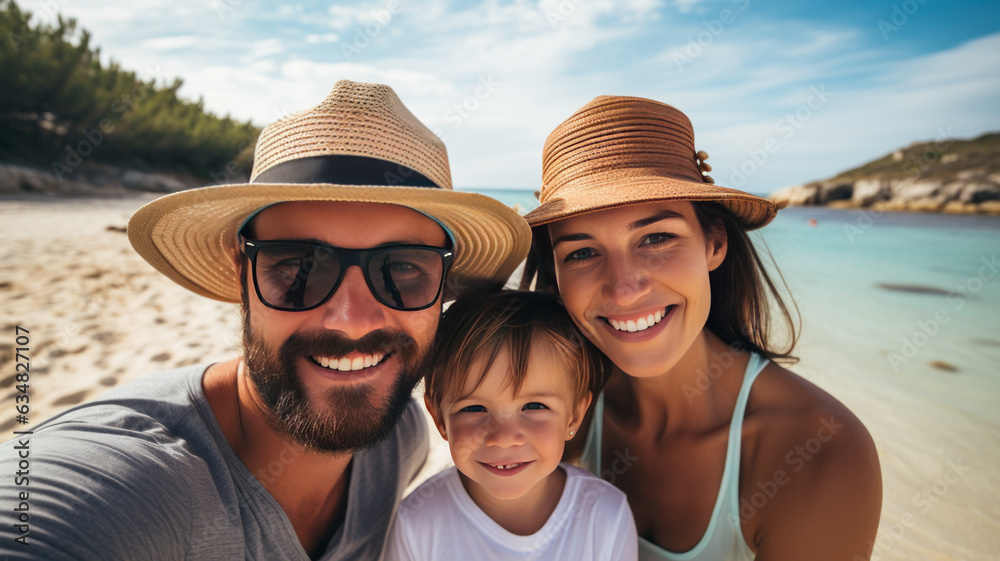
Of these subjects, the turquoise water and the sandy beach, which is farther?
the turquoise water

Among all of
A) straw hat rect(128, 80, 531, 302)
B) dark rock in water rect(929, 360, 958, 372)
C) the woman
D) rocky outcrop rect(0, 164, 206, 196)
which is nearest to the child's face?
the woman

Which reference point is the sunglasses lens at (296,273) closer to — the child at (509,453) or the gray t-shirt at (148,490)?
the gray t-shirt at (148,490)

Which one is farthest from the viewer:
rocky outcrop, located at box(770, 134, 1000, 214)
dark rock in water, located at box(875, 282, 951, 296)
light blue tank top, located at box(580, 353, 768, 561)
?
rocky outcrop, located at box(770, 134, 1000, 214)

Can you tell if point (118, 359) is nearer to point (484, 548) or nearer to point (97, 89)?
point (484, 548)

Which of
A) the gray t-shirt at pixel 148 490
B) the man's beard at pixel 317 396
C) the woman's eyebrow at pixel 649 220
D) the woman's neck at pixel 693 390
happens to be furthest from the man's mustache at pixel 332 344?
the woman's neck at pixel 693 390

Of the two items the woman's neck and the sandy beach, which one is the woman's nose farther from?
the sandy beach

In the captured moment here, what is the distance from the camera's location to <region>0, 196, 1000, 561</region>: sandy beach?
361 centimetres

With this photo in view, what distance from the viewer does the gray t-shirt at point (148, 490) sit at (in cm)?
124

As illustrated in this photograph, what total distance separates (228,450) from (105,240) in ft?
33.3

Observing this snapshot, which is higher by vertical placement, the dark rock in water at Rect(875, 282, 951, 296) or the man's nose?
the man's nose

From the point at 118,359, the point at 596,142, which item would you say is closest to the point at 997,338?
the point at 596,142

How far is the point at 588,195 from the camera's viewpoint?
6.86 feet

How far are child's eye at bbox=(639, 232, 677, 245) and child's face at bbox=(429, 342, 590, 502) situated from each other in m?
0.66

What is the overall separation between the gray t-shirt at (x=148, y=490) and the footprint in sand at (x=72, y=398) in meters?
2.37
